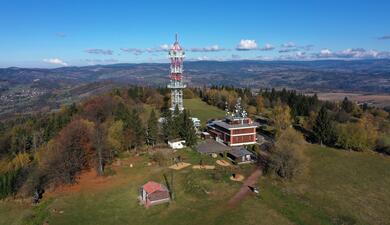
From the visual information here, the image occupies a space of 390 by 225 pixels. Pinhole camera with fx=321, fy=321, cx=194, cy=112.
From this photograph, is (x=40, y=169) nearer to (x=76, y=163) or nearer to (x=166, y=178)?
(x=76, y=163)

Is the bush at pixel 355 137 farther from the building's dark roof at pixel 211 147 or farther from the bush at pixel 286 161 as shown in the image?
the building's dark roof at pixel 211 147

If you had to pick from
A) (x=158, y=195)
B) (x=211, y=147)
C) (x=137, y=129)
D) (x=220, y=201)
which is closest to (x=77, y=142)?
(x=137, y=129)

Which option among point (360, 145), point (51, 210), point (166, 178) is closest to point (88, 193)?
point (51, 210)

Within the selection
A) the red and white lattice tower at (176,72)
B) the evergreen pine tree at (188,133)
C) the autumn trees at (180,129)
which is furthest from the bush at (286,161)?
the red and white lattice tower at (176,72)

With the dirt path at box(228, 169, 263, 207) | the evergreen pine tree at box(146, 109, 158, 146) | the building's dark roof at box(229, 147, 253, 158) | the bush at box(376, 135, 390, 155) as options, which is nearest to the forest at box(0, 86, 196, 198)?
the evergreen pine tree at box(146, 109, 158, 146)

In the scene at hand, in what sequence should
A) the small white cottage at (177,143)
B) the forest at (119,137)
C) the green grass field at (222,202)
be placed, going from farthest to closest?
the small white cottage at (177,143), the forest at (119,137), the green grass field at (222,202)
